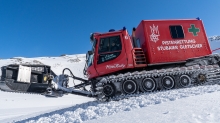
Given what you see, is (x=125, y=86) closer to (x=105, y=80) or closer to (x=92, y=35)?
(x=105, y=80)

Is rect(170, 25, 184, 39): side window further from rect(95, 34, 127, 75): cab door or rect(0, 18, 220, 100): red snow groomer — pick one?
rect(95, 34, 127, 75): cab door

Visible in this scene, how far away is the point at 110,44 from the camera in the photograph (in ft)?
24.6

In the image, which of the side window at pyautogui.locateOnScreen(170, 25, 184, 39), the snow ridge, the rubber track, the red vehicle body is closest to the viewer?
the snow ridge

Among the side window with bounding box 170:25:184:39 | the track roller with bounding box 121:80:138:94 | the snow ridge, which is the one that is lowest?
the snow ridge

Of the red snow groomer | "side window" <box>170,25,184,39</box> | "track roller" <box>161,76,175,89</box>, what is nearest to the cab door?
the red snow groomer

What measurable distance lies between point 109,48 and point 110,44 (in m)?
0.18

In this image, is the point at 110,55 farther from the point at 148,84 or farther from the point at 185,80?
the point at 185,80

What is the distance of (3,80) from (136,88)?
4800mm

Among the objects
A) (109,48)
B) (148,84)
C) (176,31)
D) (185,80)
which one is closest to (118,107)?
(148,84)

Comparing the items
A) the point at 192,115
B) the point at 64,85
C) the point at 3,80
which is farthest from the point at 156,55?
the point at 3,80

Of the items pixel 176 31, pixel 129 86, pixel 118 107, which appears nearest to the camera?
pixel 118 107

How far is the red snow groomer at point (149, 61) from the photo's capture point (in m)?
7.16

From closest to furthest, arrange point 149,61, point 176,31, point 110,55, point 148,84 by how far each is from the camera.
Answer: point 148,84, point 110,55, point 149,61, point 176,31

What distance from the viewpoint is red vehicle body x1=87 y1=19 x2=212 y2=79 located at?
734 cm
